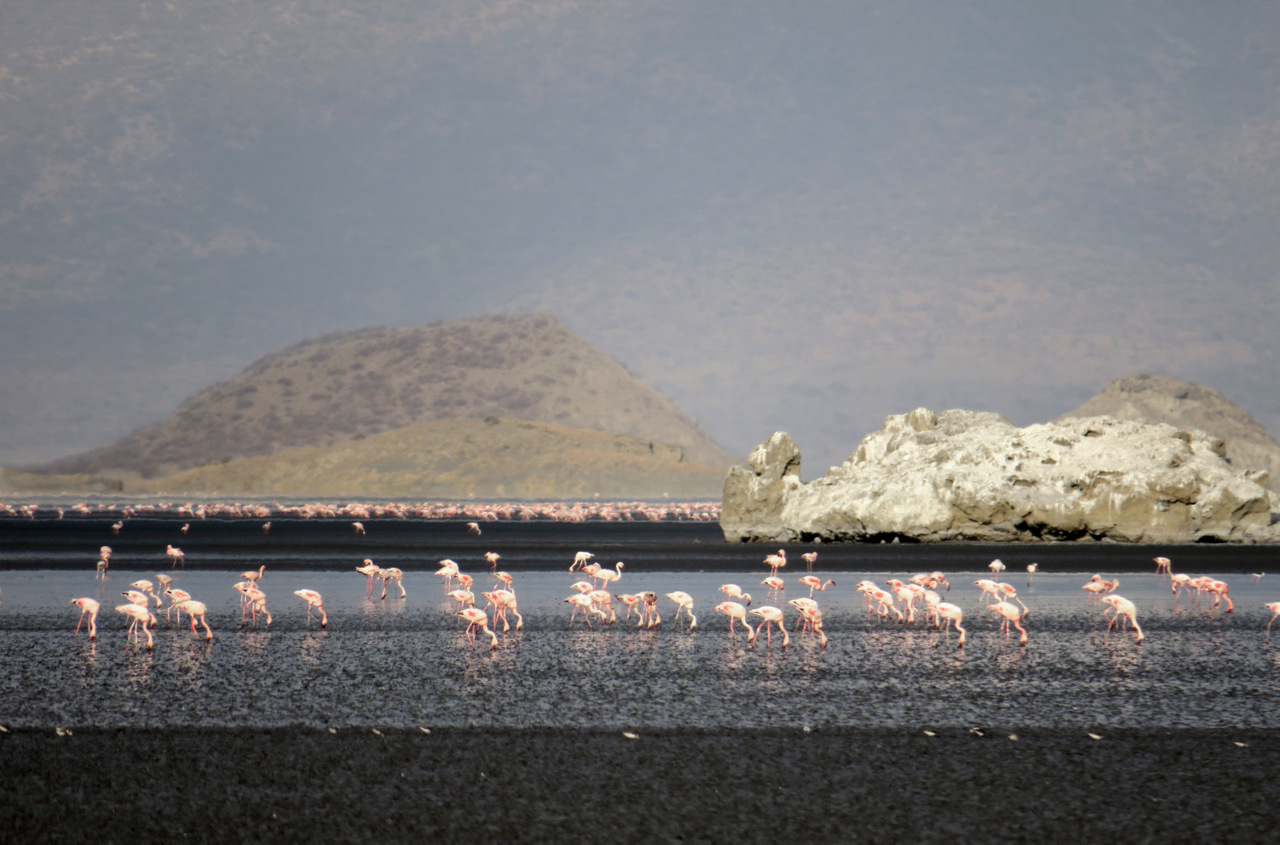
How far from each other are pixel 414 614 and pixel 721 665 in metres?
9.24

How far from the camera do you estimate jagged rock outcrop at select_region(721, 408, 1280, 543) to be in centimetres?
4788

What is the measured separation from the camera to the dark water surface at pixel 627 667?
12.7 metres

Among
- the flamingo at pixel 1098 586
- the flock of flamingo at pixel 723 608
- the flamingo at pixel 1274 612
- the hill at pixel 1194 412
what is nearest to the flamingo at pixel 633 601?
the flock of flamingo at pixel 723 608

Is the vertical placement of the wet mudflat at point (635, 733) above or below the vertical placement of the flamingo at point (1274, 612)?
below

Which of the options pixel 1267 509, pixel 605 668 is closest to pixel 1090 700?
pixel 605 668

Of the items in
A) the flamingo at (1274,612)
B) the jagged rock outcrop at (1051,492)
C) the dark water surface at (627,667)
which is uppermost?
the jagged rock outcrop at (1051,492)

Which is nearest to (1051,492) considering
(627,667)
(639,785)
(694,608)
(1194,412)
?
(694,608)

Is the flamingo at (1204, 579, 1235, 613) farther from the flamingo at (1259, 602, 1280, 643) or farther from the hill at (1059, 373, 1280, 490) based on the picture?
the hill at (1059, 373, 1280, 490)

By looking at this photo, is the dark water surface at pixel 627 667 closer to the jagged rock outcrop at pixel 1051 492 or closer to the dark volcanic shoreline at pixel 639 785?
the dark volcanic shoreline at pixel 639 785

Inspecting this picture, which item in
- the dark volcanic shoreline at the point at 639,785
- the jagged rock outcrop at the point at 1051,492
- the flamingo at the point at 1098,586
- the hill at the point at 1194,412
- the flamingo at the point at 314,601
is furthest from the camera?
the hill at the point at 1194,412

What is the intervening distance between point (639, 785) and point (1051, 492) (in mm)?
42431

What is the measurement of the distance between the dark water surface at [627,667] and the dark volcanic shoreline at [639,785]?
881 millimetres

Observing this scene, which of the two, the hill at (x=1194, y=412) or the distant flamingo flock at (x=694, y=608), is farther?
the hill at (x=1194, y=412)

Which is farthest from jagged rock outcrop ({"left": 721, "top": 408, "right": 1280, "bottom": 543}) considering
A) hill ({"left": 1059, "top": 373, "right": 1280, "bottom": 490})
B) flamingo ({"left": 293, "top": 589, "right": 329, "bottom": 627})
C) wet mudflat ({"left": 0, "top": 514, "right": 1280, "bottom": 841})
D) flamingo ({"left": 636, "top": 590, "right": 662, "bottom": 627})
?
hill ({"left": 1059, "top": 373, "right": 1280, "bottom": 490})
